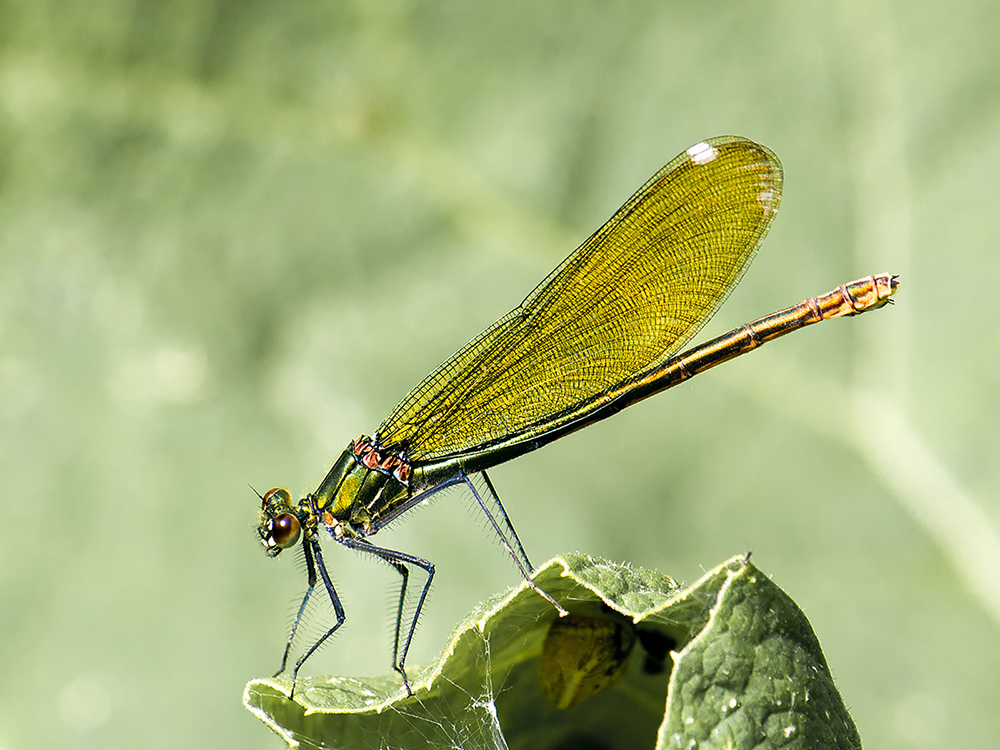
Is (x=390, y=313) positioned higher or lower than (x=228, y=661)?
higher

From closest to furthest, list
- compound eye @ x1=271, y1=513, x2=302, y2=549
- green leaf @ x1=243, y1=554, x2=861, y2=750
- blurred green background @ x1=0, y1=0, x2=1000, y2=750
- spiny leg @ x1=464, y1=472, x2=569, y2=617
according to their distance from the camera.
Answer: green leaf @ x1=243, y1=554, x2=861, y2=750 < spiny leg @ x1=464, y1=472, x2=569, y2=617 < compound eye @ x1=271, y1=513, x2=302, y2=549 < blurred green background @ x1=0, y1=0, x2=1000, y2=750

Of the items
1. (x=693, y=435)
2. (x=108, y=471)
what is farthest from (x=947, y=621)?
(x=108, y=471)

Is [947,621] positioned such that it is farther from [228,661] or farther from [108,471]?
[108,471]

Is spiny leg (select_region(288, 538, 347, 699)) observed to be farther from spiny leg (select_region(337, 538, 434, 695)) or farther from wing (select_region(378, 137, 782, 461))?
wing (select_region(378, 137, 782, 461))

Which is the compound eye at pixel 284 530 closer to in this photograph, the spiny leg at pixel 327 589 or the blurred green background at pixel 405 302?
the spiny leg at pixel 327 589

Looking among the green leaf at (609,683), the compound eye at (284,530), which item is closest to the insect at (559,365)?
the compound eye at (284,530)

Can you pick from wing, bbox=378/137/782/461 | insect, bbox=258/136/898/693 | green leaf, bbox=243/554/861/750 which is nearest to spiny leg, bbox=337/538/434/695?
insect, bbox=258/136/898/693

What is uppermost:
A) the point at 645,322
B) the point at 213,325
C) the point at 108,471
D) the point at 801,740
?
the point at 213,325

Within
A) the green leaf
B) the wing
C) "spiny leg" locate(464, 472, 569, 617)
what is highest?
the wing
